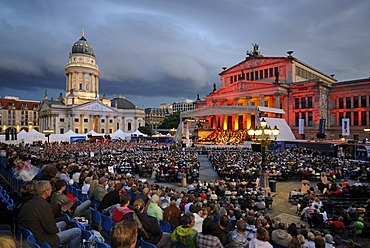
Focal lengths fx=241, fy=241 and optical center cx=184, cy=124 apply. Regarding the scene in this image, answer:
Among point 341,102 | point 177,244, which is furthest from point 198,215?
point 341,102

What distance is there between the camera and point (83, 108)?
79.0m

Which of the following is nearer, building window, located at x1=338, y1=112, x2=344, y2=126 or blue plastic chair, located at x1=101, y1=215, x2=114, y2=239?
blue plastic chair, located at x1=101, y1=215, x2=114, y2=239

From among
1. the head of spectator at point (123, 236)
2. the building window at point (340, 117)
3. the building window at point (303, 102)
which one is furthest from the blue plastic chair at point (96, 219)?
the building window at point (340, 117)

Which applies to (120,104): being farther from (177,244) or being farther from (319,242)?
(319,242)

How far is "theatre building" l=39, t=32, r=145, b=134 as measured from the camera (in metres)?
78.7

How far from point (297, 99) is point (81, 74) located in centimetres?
7562

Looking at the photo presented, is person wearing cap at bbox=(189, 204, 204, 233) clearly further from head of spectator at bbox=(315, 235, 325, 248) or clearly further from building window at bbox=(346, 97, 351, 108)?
building window at bbox=(346, 97, 351, 108)

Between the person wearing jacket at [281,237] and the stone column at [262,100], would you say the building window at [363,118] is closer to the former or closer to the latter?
the stone column at [262,100]

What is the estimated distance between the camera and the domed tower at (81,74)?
8906 cm

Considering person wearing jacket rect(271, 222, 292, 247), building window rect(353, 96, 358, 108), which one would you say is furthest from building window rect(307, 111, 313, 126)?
person wearing jacket rect(271, 222, 292, 247)

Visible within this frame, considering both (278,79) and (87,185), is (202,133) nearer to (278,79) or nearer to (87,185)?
(278,79)

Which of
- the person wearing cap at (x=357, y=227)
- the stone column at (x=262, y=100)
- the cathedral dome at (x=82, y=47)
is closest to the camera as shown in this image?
the person wearing cap at (x=357, y=227)

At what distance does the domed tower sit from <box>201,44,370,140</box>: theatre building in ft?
179

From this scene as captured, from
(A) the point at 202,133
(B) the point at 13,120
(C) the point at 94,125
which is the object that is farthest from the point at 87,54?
(A) the point at 202,133
